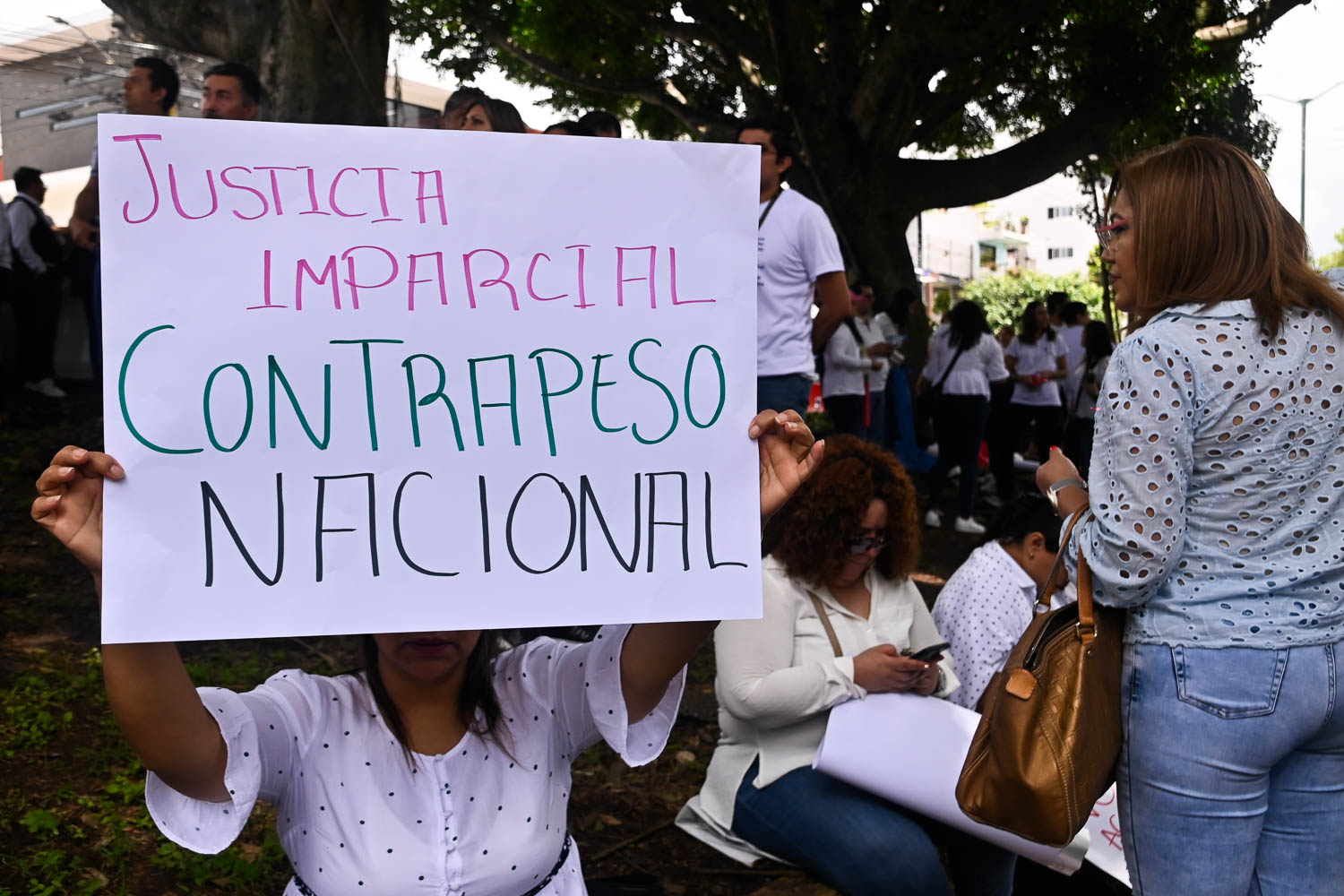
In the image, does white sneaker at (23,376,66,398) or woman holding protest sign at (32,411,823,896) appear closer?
woman holding protest sign at (32,411,823,896)

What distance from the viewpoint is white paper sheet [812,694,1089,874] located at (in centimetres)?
286

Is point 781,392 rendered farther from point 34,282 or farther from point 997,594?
point 34,282

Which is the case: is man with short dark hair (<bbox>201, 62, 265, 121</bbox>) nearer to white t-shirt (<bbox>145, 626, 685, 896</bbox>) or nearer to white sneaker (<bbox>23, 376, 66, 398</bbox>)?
white t-shirt (<bbox>145, 626, 685, 896</bbox>)

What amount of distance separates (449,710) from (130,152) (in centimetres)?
92

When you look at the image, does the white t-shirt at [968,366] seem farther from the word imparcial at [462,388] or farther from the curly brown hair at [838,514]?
the word imparcial at [462,388]

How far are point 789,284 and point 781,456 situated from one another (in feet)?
9.29

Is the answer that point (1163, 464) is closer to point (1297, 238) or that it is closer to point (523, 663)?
point (1297, 238)

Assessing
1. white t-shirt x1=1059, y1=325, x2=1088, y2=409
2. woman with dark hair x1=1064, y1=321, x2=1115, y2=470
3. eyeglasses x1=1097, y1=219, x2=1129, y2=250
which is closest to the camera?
eyeglasses x1=1097, y1=219, x2=1129, y2=250

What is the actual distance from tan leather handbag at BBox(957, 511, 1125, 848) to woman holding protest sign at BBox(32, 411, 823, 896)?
517 mm

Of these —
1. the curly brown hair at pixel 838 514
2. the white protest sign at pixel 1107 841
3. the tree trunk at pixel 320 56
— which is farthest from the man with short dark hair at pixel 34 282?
the white protest sign at pixel 1107 841

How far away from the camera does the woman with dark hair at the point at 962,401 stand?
8641 mm

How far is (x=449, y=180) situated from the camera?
1652mm

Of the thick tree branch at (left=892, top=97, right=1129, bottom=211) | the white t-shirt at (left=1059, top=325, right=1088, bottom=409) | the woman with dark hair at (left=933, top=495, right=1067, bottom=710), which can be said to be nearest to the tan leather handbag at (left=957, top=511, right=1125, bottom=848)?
the woman with dark hair at (left=933, top=495, right=1067, bottom=710)

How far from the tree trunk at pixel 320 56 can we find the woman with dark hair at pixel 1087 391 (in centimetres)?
580
